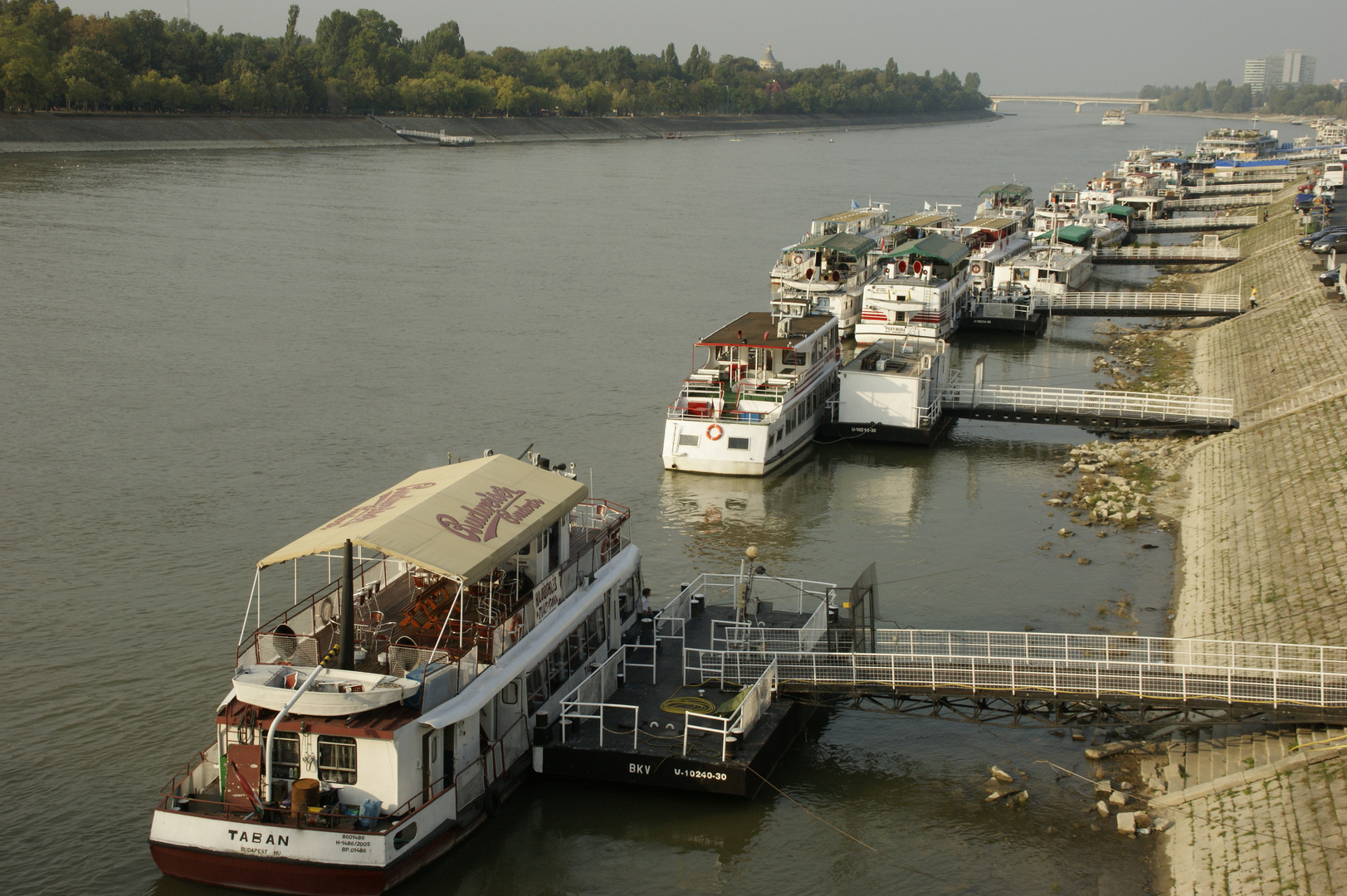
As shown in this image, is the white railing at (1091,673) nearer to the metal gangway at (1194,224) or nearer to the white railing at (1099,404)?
the white railing at (1099,404)

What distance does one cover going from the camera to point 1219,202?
12488cm

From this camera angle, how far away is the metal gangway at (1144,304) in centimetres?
6238

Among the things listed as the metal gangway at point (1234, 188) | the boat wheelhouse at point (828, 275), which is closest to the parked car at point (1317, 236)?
the boat wheelhouse at point (828, 275)

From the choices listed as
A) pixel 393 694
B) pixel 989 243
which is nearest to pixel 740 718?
pixel 393 694

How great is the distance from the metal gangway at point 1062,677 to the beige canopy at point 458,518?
4036mm

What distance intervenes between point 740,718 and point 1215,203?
11993 cm

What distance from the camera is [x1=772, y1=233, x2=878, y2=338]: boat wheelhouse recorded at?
2427 inches

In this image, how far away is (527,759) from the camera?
67.4 ft

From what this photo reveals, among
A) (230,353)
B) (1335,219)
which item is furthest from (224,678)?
(1335,219)

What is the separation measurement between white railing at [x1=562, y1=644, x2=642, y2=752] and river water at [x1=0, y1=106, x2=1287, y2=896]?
1.06 metres

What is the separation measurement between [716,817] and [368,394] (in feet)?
99.5

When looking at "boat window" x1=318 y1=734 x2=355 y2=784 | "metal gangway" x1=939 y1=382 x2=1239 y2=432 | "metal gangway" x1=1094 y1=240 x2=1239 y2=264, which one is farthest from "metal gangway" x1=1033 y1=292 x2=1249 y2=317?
"boat window" x1=318 y1=734 x2=355 y2=784

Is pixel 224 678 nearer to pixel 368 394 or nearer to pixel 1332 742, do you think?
pixel 1332 742

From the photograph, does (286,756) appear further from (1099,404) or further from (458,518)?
(1099,404)
